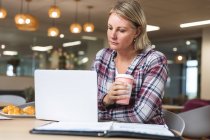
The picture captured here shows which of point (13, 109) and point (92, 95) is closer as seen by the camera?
point (92, 95)

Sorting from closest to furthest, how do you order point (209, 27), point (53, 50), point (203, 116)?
point (203, 116) → point (209, 27) → point (53, 50)

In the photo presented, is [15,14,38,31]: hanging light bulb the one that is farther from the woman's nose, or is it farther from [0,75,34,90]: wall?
[0,75,34,90]: wall

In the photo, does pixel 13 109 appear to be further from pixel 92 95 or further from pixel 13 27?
pixel 13 27

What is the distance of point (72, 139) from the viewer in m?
0.89

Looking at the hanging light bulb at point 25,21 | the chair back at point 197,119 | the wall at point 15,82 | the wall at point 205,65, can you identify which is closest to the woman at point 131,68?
the chair back at point 197,119

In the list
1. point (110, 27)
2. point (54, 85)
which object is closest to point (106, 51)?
point (110, 27)

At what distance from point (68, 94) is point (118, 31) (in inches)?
17.8

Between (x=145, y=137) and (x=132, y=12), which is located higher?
(x=132, y=12)

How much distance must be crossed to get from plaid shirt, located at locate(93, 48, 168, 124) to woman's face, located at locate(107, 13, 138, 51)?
130 mm

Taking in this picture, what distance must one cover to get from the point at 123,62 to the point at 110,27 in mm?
236

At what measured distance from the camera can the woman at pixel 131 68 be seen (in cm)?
142

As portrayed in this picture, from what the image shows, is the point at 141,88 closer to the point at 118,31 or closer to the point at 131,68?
the point at 131,68

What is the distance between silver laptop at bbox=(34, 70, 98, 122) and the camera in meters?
1.23

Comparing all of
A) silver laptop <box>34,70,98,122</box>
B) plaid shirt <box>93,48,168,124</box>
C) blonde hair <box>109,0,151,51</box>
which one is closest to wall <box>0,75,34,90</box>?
plaid shirt <box>93,48,168,124</box>
